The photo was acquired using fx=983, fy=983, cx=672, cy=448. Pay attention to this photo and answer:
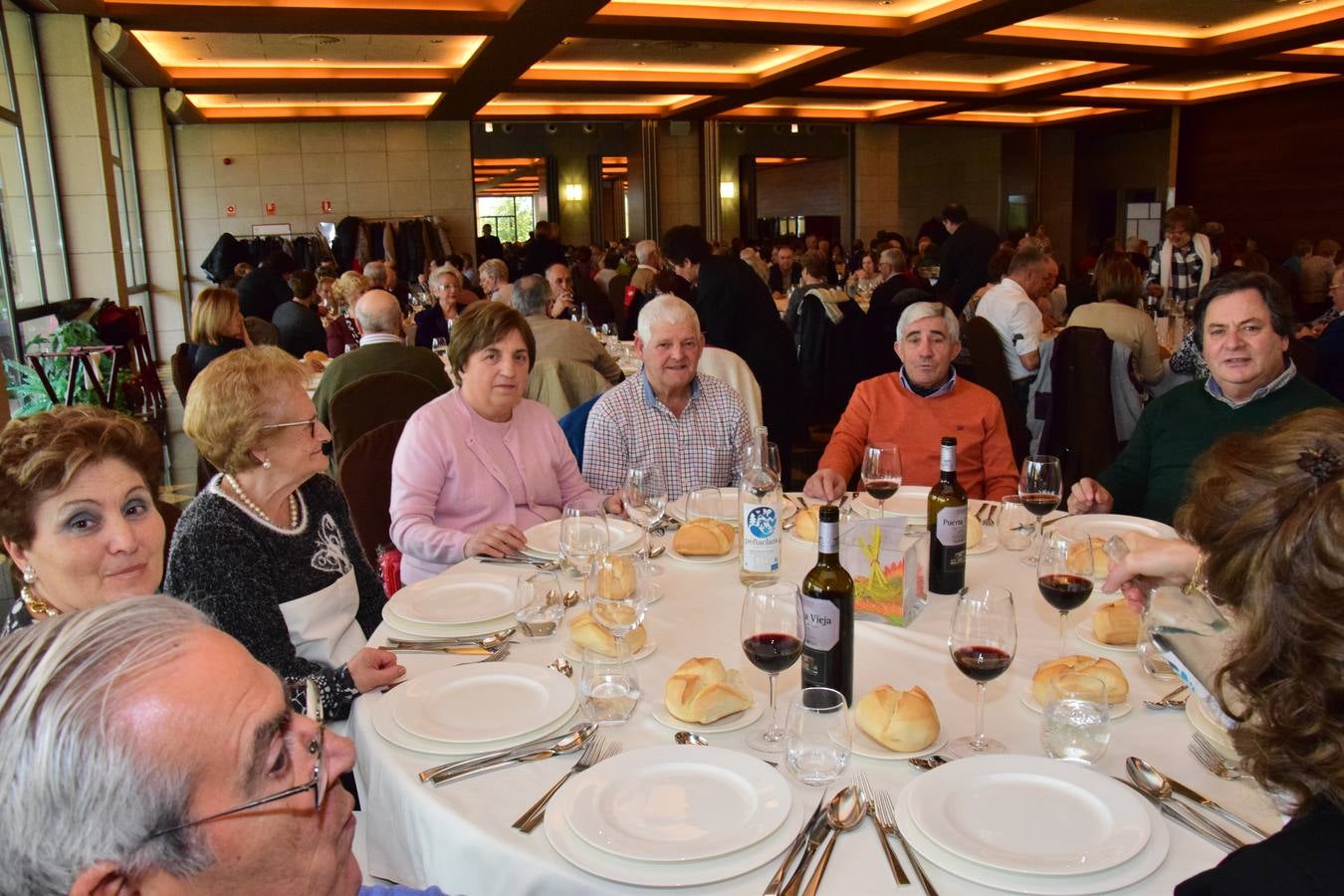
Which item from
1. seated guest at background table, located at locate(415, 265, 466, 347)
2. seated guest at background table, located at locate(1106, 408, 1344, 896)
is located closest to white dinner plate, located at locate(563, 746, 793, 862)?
seated guest at background table, located at locate(1106, 408, 1344, 896)

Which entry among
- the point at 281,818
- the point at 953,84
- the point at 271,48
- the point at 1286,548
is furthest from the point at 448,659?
the point at 953,84

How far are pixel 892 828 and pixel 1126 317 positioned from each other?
4.51 m

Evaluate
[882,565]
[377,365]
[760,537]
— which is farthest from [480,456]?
[377,365]

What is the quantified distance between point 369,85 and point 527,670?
11.8m

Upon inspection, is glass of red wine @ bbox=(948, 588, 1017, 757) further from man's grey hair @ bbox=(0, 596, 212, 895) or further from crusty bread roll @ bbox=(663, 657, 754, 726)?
man's grey hair @ bbox=(0, 596, 212, 895)

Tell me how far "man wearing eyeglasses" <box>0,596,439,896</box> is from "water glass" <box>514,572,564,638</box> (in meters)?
0.95

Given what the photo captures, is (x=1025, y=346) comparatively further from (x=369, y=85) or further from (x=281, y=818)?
(x=369, y=85)

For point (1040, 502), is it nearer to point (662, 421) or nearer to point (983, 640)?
point (983, 640)

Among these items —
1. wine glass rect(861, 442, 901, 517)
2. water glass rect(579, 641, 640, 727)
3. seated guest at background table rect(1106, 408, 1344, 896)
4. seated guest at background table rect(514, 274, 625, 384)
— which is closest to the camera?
seated guest at background table rect(1106, 408, 1344, 896)

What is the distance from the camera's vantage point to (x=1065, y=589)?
1.79m

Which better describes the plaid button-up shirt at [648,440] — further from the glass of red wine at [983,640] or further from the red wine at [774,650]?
the glass of red wine at [983,640]

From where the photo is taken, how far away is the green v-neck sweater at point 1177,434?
9.45 ft

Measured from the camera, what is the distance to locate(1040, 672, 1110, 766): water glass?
1.43 m

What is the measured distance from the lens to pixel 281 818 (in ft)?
3.16
